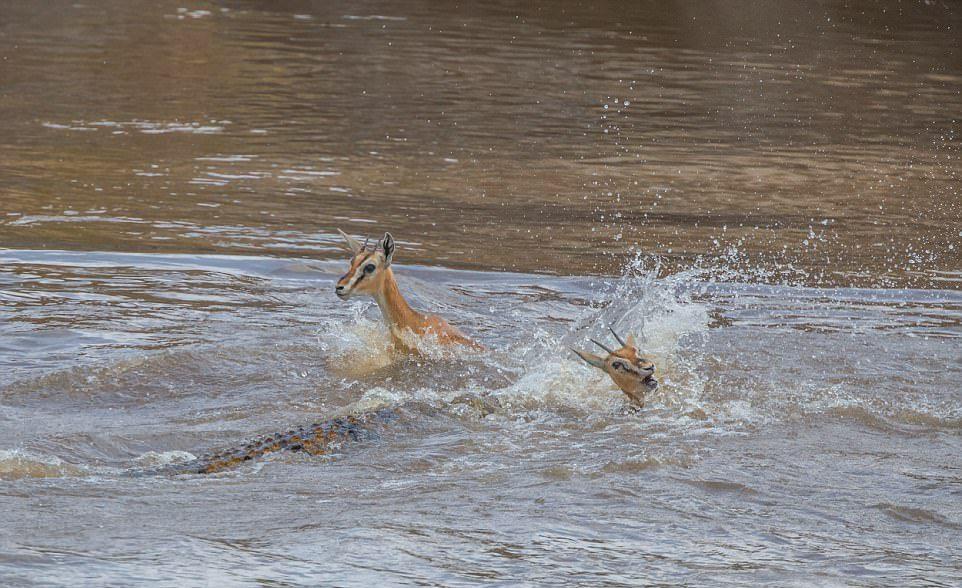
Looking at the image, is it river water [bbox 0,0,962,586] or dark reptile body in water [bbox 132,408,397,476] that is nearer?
river water [bbox 0,0,962,586]

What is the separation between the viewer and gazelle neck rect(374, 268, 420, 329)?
9109 millimetres

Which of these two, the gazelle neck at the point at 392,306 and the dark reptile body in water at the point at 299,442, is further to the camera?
the gazelle neck at the point at 392,306

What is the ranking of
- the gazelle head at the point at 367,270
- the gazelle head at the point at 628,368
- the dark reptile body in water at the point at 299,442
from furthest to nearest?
the gazelle head at the point at 367,270
the gazelle head at the point at 628,368
the dark reptile body in water at the point at 299,442

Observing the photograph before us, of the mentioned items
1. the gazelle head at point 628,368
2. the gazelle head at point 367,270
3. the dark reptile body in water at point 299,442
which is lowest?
the dark reptile body in water at point 299,442

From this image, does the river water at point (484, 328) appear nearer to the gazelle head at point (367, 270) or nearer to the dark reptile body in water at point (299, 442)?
the dark reptile body in water at point (299, 442)

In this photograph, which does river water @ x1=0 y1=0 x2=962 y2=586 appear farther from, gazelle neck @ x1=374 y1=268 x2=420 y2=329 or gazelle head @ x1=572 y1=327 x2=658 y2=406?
gazelle neck @ x1=374 y1=268 x2=420 y2=329

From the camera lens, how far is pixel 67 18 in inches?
1325

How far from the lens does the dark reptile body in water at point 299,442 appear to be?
652 cm

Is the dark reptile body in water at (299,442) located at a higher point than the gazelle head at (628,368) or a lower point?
lower

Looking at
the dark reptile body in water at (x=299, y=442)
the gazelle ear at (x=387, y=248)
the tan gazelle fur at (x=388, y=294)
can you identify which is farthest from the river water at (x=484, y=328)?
the gazelle ear at (x=387, y=248)

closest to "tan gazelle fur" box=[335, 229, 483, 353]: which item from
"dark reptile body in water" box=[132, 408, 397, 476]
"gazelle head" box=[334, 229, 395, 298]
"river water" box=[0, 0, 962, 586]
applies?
"gazelle head" box=[334, 229, 395, 298]

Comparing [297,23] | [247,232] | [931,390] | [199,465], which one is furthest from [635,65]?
[199,465]

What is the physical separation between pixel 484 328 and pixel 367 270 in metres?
1.30

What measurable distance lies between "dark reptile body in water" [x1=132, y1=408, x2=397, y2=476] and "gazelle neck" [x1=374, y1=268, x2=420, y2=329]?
165 cm
